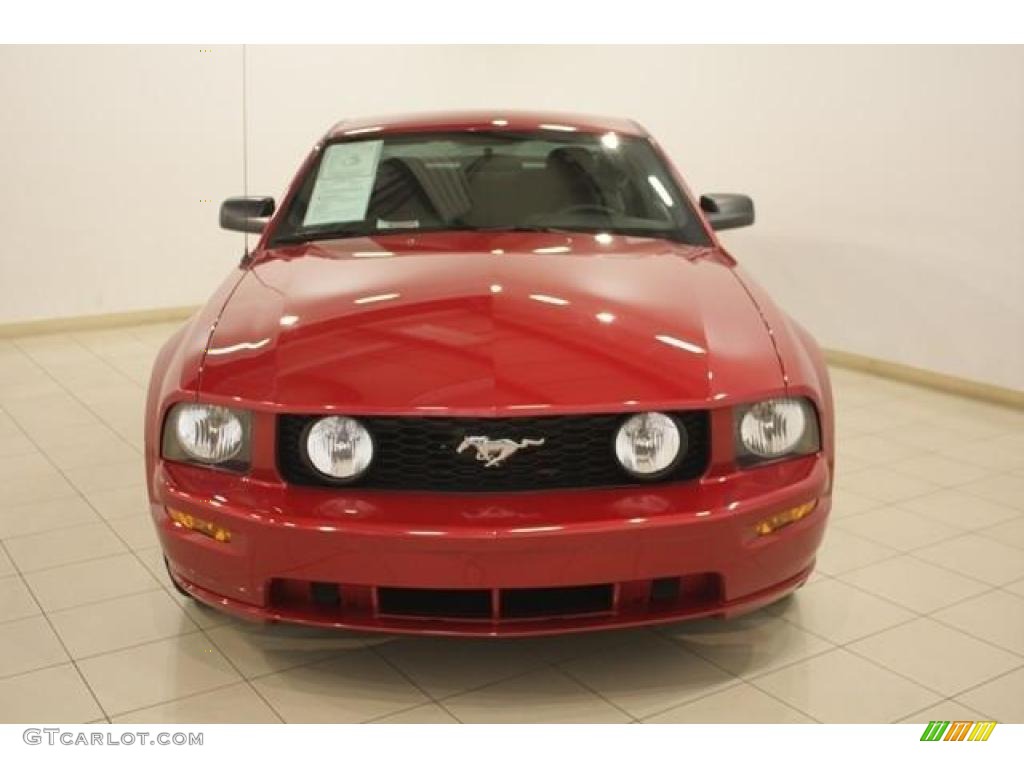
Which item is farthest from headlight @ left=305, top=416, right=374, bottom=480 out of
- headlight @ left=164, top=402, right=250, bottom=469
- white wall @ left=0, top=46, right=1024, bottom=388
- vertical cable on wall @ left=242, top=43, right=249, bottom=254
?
vertical cable on wall @ left=242, top=43, right=249, bottom=254

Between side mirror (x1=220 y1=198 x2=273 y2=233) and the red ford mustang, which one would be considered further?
side mirror (x1=220 y1=198 x2=273 y2=233)

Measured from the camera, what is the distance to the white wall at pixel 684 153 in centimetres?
481

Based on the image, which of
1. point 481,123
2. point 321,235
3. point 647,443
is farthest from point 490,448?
point 481,123

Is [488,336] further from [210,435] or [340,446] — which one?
[210,435]

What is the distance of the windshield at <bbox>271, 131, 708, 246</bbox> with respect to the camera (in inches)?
118

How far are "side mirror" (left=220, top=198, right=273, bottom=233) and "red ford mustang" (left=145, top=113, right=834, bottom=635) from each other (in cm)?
102

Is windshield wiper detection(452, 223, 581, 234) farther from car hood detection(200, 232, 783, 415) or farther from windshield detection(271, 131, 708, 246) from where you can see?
car hood detection(200, 232, 783, 415)

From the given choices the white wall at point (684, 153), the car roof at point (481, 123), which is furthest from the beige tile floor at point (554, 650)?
the white wall at point (684, 153)

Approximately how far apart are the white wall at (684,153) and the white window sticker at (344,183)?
9.11ft

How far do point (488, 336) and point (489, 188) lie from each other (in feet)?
3.17

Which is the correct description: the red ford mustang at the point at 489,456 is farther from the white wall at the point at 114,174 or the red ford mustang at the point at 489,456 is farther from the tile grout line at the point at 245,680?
the white wall at the point at 114,174
